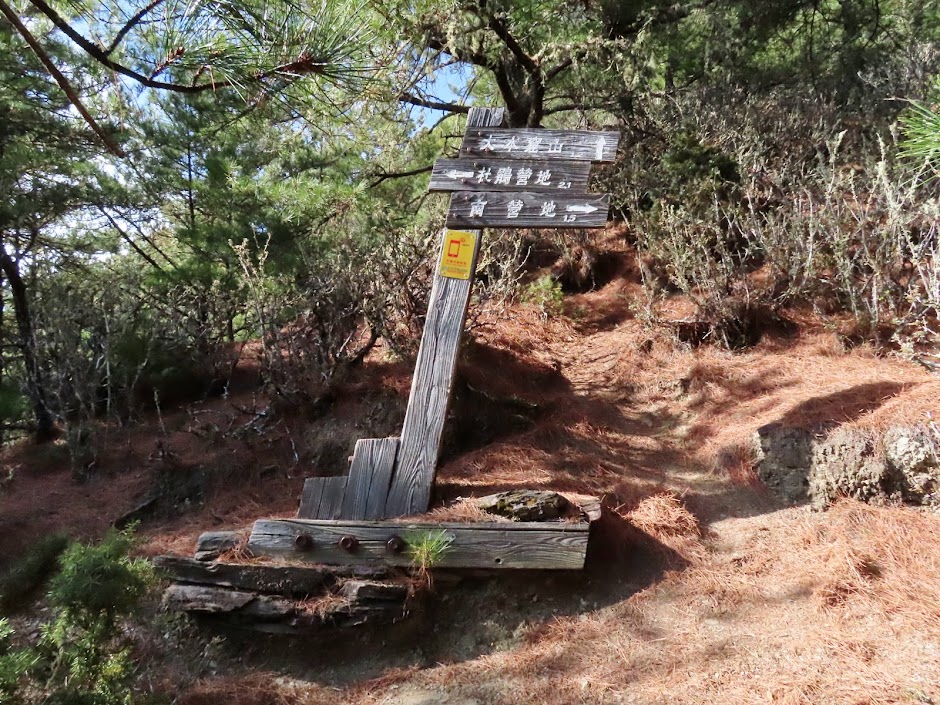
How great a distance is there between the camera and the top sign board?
424 cm

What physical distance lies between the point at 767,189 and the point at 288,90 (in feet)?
16.7

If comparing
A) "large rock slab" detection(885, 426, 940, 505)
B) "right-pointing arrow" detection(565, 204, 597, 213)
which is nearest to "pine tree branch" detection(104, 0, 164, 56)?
"right-pointing arrow" detection(565, 204, 597, 213)

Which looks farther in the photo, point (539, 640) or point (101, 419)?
point (101, 419)

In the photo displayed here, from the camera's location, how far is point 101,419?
21.7ft

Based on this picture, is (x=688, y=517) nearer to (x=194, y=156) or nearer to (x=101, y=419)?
(x=101, y=419)

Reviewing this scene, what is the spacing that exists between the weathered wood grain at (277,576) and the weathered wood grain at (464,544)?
0.20ft

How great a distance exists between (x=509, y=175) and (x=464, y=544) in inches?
97.7

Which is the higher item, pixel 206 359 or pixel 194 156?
pixel 194 156

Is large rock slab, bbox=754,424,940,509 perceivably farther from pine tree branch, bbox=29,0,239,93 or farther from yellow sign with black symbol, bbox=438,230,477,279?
pine tree branch, bbox=29,0,239,93

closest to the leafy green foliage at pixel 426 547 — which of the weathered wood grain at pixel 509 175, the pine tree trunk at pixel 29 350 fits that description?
the weathered wood grain at pixel 509 175

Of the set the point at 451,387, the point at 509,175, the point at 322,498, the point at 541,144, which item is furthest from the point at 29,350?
the point at 541,144

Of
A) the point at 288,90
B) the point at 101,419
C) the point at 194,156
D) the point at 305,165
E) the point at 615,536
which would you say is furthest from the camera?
the point at 194,156

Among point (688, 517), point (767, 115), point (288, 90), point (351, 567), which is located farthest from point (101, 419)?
point (767, 115)

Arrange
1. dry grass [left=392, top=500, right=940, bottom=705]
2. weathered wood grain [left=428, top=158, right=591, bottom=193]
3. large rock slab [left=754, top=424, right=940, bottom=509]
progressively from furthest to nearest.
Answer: weathered wood grain [left=428, top=158, right=591, bottom=193]
large rock slab [left=754, top=424, right=940, bottom=509]
dry grass [left=392, top=500, right=940, bottom=705]
